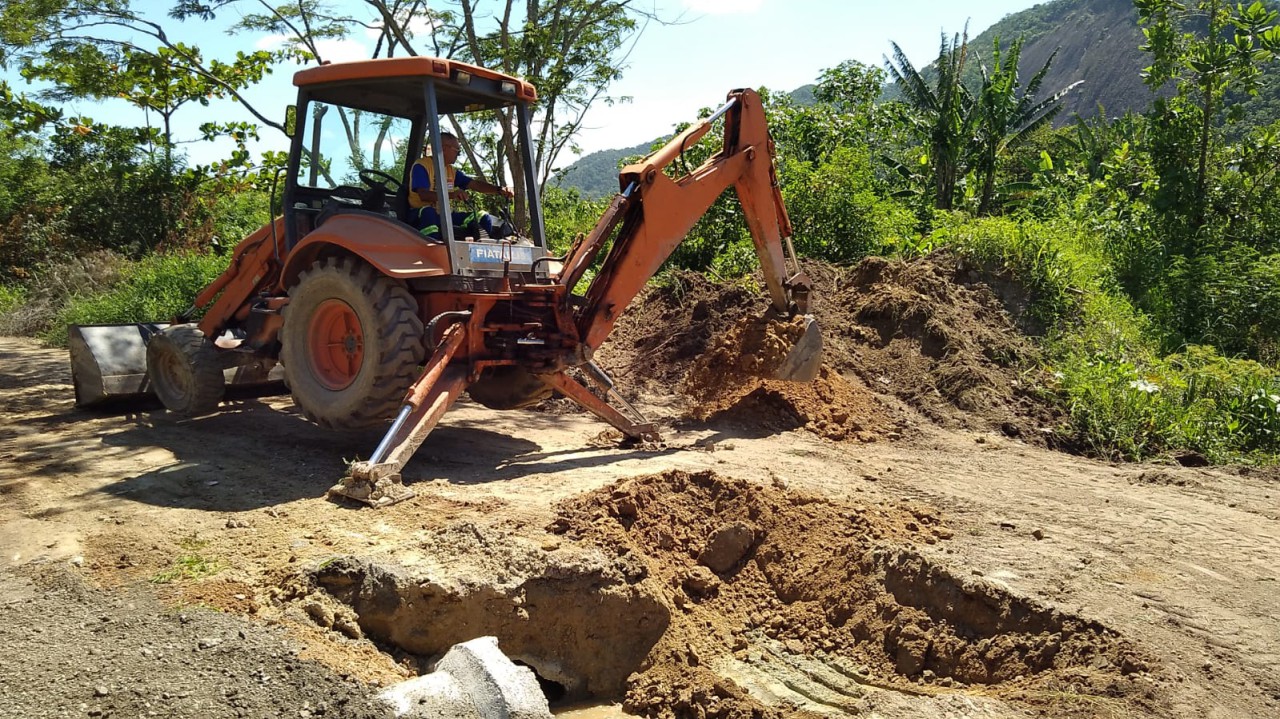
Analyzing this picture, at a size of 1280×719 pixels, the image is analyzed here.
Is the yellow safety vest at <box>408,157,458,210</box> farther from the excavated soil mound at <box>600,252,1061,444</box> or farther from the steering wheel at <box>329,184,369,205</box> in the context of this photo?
the excavated soil mound at <box>600,252,1061,444</box>

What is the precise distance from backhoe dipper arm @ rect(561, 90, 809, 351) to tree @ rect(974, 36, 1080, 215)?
10299mm

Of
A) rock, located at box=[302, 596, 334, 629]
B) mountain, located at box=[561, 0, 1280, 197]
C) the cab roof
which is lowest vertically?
rock, located at box=[302, 596, 334, 629]

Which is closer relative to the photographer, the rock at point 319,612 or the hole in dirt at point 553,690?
the rock at point 319,612

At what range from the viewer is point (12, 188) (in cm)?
1562

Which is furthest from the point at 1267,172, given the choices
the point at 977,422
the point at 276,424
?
the point at 276,424

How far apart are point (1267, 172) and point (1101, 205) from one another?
2705 mm

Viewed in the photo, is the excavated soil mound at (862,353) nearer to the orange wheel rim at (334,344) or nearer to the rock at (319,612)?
the orange wheel rim at (334,344)

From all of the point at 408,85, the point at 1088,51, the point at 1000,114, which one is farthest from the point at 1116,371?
the point at 1088,51

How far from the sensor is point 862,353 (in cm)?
848

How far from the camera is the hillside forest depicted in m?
8.09

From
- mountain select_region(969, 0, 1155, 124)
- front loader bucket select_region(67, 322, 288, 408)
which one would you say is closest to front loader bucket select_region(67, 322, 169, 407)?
front loader bucket select_region(67, 322, 288, 408)

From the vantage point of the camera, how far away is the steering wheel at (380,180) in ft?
21.0

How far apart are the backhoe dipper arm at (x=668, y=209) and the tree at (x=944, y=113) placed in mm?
10058

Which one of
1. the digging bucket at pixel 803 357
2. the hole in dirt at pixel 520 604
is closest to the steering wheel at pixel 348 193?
the hole in dirt at pixel 520 604
